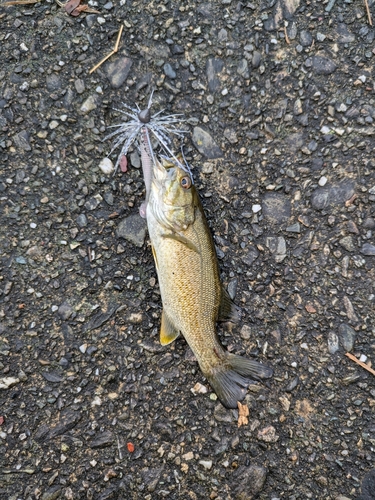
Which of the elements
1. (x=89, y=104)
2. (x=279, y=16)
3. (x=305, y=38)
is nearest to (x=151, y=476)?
(x=89, y=104)

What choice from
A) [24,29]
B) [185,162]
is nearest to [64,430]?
[185,162]

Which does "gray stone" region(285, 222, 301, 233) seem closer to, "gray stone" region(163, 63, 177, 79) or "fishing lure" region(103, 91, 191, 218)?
"fishing lure" region(103, 91, 191, 218)

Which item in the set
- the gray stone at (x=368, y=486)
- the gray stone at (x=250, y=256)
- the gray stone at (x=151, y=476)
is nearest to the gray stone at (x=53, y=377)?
the gray stone at (x=151, y=476)

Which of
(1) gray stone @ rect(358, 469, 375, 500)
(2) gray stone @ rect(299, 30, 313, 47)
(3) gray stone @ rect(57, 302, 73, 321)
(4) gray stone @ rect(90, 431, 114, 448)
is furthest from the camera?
(2) gray stone @ rect(299, 30, 313, 47)

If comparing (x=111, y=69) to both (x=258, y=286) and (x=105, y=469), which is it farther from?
(x=105, y=469)

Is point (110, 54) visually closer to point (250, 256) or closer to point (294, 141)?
point (294, 141)

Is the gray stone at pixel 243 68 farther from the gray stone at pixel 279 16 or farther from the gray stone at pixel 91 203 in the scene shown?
the gray stone at pixel 91 203

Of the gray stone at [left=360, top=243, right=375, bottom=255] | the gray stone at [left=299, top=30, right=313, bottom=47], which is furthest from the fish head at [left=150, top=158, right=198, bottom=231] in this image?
the gray stone at [left=299, top=30, right=313, bottom=47]
